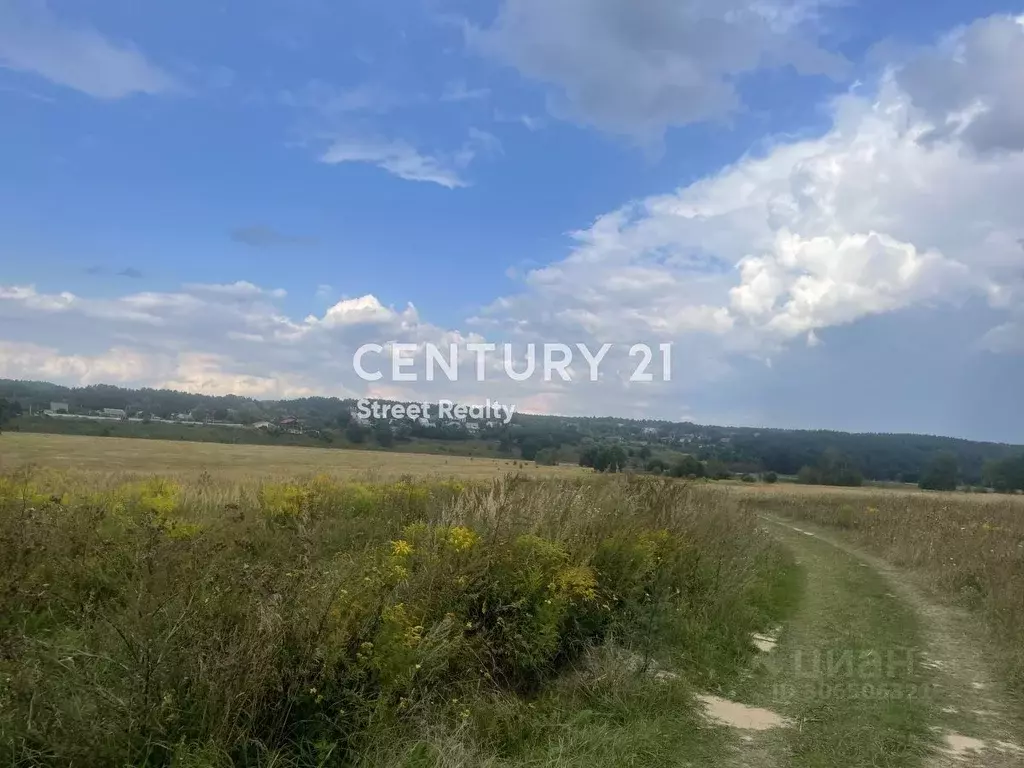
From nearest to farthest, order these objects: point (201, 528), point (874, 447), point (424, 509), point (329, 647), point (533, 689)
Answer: point (329, 647), point (533, 689), point (201, 528), point (424, 509), point (874, 447)

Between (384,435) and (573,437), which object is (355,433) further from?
(573,437)

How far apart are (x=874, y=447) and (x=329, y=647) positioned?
87.5 metres

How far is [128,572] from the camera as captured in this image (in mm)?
6527

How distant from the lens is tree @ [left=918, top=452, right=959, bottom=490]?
71875mm

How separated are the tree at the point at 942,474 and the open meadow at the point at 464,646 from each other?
70.1 metres

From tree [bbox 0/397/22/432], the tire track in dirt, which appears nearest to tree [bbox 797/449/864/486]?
the tire track in dirt

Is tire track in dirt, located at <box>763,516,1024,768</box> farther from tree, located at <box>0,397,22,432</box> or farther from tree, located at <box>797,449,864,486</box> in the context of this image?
tree, located at <box>0,397,22,432</box>

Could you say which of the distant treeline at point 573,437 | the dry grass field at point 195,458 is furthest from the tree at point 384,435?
the dry grass field at point 195,458

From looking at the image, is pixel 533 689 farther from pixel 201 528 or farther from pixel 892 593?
pixel 892 593

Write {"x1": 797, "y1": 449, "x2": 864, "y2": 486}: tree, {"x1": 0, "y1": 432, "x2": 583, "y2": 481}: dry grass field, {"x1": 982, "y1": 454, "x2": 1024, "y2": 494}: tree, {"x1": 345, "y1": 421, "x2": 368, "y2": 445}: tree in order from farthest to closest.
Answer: {"x1": 345, "y1": 421, "x2": 368, "y2": 445}: tree → {"x1": 797, "y1": 449, "x2": 864, "y2": 486}: tree → {"x1": 982, "y1": 454, "x2": 1024, "y2": 494}: tree → {"x1": 0, "y1": 432, "x2": 583, "y2": 481}: dry grass field

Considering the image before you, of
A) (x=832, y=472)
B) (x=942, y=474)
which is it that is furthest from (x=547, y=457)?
(x=942, y=474)

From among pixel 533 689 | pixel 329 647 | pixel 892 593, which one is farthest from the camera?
pixel 892 593

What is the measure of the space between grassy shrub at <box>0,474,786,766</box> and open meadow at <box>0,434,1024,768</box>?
0.02 m

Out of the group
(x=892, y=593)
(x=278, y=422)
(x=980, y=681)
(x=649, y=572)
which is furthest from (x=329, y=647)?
(x=278, y=422)
